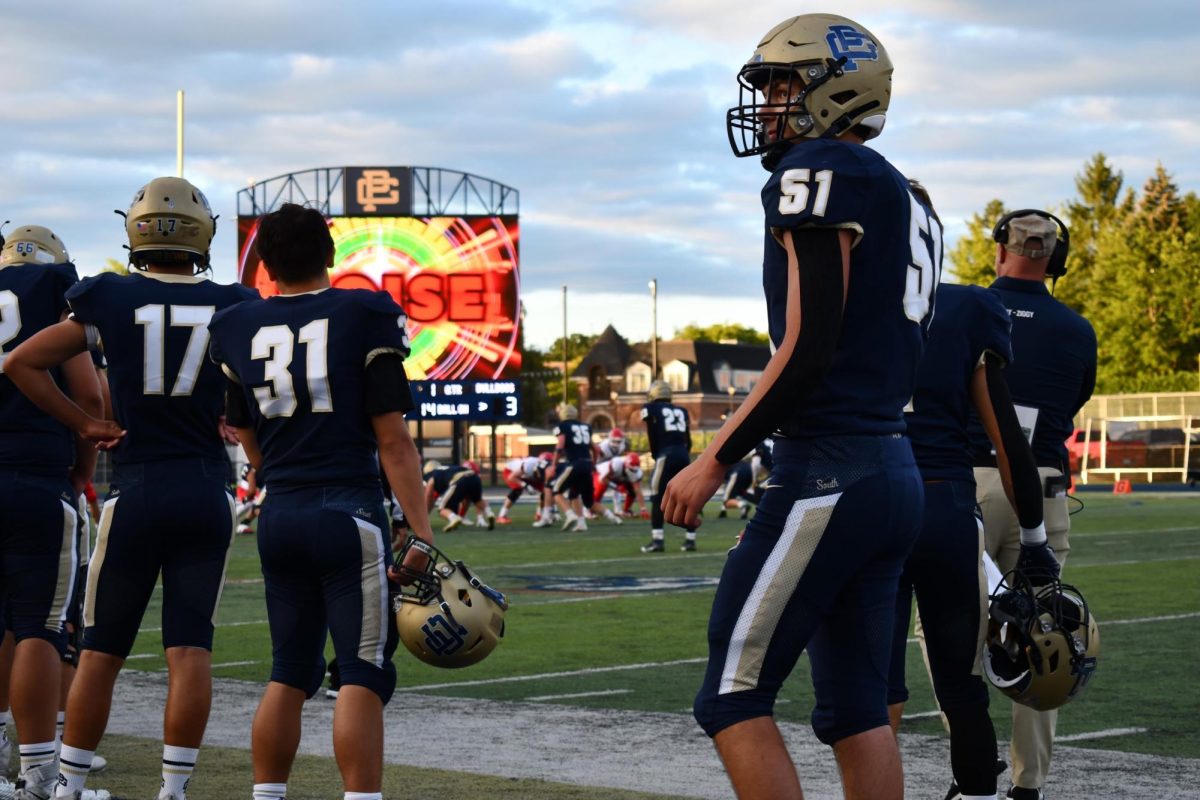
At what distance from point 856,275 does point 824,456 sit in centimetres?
43

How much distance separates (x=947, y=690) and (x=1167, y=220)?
75100 mm

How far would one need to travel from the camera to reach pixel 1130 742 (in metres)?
7.34

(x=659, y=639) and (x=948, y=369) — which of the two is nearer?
(x=948, y=369)

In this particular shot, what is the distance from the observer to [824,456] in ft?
13.0

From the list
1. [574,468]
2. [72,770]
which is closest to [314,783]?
[72,770]

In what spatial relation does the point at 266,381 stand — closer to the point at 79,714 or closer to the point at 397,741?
the point at 79,714

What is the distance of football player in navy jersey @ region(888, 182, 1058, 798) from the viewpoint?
5.22 metres

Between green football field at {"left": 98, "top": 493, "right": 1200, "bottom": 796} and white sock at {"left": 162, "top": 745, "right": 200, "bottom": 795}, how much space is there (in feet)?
10.6

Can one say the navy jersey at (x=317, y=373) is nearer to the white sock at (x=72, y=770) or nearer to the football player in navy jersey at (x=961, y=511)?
the white sock at (x=72, y=770)

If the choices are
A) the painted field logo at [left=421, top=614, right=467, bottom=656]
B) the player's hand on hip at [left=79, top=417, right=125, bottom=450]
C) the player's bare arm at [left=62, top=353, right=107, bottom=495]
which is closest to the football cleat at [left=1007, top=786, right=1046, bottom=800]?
the painted field logo at [left=421, top=614, right=467, bottom=656]

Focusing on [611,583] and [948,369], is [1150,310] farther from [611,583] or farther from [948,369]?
[948,369]

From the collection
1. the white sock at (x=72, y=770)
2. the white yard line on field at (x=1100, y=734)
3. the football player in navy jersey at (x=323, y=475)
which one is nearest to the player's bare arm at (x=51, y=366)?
the football player in navy jersey at (x=323, y=475)

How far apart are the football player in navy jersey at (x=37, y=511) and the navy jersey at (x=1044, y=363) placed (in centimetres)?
329

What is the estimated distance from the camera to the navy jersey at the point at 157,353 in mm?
5633
